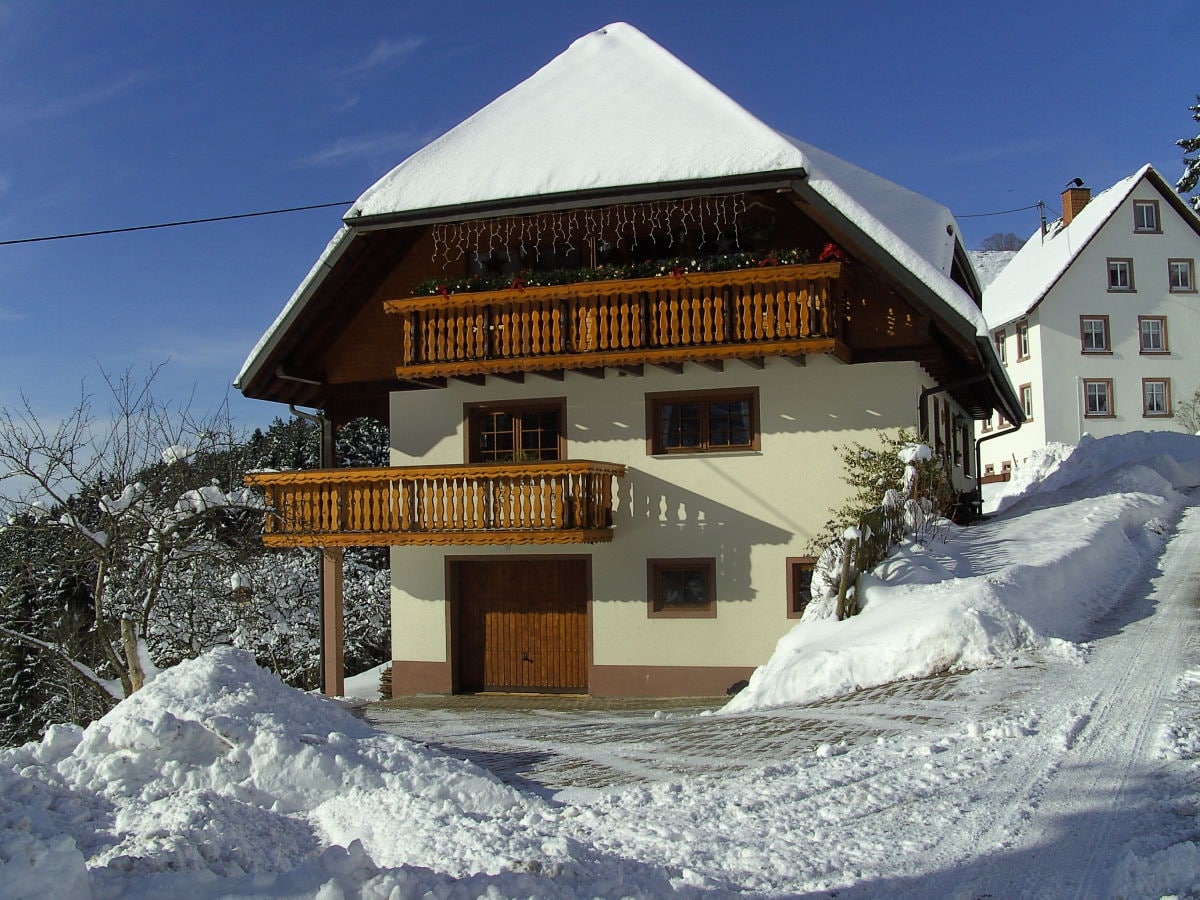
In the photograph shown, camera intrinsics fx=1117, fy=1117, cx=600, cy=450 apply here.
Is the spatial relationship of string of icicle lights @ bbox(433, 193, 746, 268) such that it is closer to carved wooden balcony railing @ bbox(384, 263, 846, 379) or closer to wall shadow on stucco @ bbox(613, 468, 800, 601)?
carved wooden balcony railing @ bbox(384, 263, 846, 379)

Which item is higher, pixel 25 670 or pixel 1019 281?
pixel 1019 281

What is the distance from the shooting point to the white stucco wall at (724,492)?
1614 cm

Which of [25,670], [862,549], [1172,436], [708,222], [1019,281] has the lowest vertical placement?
[25,670]

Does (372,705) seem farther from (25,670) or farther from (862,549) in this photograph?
(25,670)

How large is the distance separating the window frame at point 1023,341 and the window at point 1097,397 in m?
2.34

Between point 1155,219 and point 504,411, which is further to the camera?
point 1155,219

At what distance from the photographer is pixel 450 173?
17.3m

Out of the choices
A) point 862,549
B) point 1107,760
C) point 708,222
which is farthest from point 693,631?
point 1107,760

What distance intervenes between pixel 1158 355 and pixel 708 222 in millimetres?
29608

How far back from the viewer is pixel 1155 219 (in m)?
39.9

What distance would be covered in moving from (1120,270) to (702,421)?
29.8 meters

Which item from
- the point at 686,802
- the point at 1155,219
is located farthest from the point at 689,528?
the point at 1155,219

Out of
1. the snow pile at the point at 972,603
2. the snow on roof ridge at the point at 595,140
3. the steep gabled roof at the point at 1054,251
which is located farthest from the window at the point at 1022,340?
the snow on roof ridge at the point at 595,140

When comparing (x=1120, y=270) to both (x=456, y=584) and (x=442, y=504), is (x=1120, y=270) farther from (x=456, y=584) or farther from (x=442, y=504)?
(x=442, y=504)
